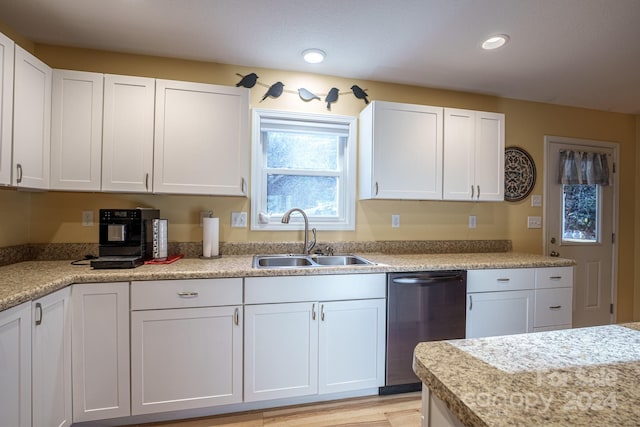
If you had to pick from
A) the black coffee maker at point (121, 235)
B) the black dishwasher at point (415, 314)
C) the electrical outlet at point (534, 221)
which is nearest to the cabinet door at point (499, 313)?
the black dishwasher at point (415, 314)

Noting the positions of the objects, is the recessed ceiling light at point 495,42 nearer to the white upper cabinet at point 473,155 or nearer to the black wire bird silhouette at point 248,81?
the white upper cabinet at point 473,155

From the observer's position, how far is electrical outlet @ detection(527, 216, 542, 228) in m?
2.98

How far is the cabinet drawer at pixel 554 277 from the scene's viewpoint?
7.33 feet

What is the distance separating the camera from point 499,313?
2.16m

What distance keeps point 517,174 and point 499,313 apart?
150 cm

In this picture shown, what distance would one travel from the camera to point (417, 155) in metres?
2.35

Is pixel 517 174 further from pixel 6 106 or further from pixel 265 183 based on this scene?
pixel 6 106

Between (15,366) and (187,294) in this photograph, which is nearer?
(15,366)

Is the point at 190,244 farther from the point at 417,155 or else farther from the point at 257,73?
the point at 417,155

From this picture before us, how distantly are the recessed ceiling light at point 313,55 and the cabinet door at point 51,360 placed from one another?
2.07 metres

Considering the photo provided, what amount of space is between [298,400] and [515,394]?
5.57 feet

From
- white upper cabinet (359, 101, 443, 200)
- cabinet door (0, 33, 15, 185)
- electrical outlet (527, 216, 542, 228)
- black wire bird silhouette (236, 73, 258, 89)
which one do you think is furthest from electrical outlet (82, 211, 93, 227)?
electrical outlet (527, 216, 542, 228)

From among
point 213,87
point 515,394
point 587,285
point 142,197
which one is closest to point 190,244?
point 142,197

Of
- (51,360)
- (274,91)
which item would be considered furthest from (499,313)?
(51,360)
